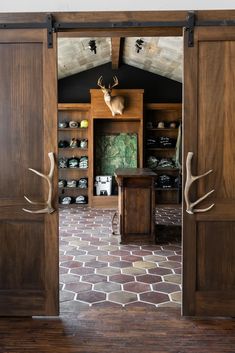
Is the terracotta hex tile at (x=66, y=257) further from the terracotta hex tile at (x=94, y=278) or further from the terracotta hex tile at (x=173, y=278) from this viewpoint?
the terracotta hex tile at (x=173, y=278)

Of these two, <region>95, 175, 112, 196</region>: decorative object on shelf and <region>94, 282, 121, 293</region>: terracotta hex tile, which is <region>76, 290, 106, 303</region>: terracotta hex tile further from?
<region>95, 175, 112, 196</region>: decorative object on shelf

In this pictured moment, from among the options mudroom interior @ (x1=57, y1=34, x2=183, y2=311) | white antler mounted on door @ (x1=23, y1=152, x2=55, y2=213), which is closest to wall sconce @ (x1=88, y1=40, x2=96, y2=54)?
mudroom interior @ (x1=57, y1=34, x2=183, y2=311)

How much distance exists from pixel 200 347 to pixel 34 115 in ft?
6.89

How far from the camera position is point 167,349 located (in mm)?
2846

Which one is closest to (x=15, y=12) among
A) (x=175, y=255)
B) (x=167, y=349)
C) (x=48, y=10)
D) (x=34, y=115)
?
(x=48, y=10)

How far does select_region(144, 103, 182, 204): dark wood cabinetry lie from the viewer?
9.66m

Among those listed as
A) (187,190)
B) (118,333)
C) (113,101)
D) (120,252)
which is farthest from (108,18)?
(113,101)

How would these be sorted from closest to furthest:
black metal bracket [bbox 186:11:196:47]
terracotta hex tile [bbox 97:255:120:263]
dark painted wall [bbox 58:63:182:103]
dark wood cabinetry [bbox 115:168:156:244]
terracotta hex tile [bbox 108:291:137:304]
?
black metal bracket [bbox 186:11:196:47]
terracotta hex tile [bbox 108:291:137:304]
terracotta hex tile [bbox 97:255:120:263]
dark wood cabinetry [bbox 115:168:156:244]
dark painted wall [bbox 58:63:182:103]

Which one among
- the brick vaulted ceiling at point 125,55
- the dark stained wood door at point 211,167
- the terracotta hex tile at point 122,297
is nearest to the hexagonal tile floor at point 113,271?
the terracotta hex tile at point 122,297

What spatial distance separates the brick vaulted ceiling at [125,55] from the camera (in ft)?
25.3

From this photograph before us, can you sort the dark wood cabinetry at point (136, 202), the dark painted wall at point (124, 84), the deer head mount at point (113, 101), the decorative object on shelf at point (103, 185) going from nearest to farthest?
the dark wood cabinetry at point (136, 202)
the deer head mount at point (113, 101)
the decorative object on shelf at point (103, 185)
the dark painted wall at point (124, 84)

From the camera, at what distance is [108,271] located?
484 centimetres

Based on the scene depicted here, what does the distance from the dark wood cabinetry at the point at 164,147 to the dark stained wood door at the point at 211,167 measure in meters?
6.28

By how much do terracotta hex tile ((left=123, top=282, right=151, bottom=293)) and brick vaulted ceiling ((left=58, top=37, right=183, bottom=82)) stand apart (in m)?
4.53
